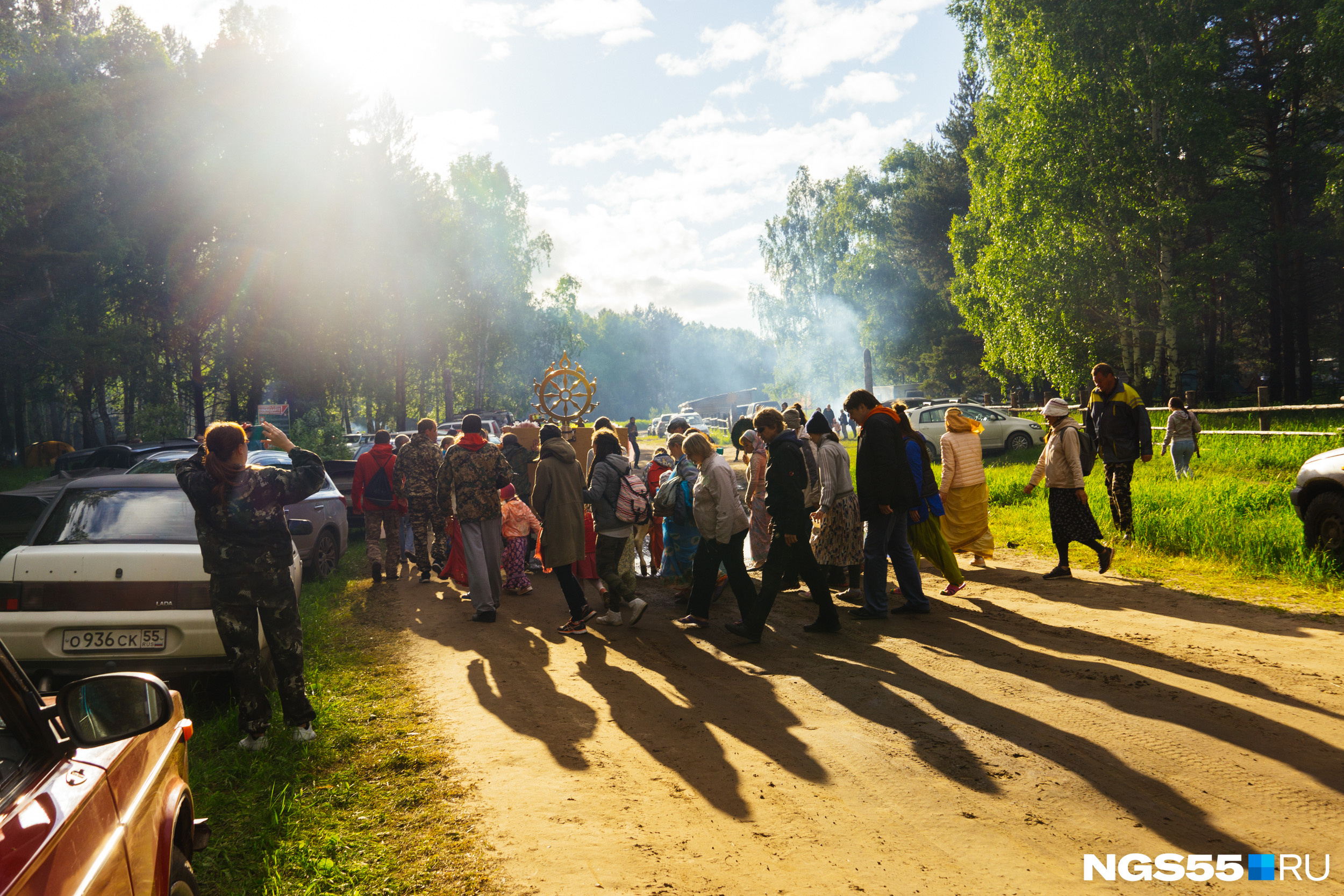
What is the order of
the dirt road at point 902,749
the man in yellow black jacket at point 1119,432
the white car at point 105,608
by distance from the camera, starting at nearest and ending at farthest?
the dirt road at point 902,749 → the white car at point 105,608 → the man in yellow black jacket at point 1119,432

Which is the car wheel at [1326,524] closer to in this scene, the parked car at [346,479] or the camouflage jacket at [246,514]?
the camouflage jacket at [246,514]

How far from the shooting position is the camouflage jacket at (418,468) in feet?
33.8

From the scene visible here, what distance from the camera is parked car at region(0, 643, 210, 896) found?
5.47 feet

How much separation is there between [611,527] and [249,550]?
3704 millimetres

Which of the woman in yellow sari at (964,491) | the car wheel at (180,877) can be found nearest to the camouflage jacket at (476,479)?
the woman in yellow sari at (964,491)

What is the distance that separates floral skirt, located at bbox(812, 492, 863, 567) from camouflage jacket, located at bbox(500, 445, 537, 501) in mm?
3676

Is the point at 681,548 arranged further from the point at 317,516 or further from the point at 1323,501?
the point at 1323,501

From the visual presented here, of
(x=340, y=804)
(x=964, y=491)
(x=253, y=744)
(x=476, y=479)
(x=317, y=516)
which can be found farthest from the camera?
(x=317, y=516)

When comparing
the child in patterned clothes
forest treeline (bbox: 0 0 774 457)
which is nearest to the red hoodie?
the child in patterned clothes

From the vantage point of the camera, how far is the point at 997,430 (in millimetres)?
24078

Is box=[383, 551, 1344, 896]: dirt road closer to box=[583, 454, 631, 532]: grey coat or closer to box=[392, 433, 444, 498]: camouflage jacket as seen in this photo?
box=[583, 454, 631, 532]: grey coat

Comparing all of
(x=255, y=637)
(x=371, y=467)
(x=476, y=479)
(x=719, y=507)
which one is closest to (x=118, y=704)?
(x=255, y=637)

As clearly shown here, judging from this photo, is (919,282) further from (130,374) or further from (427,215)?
(130,374)

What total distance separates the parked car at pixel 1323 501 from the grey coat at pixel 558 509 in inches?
272
